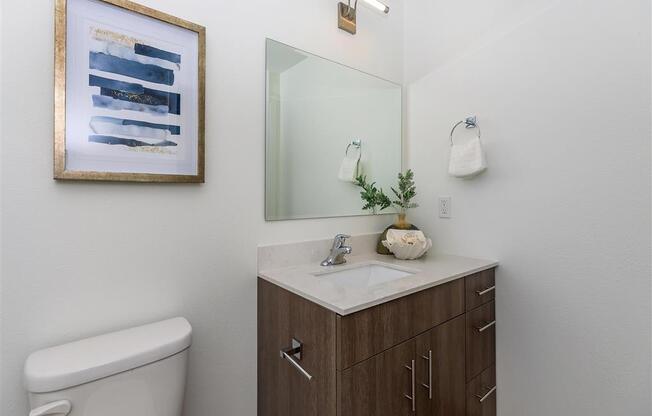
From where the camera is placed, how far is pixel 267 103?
47.9 inches

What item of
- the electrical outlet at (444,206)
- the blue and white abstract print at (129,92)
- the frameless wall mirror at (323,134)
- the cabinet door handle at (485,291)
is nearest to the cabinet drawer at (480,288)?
the cabinet door handle at (485,291)

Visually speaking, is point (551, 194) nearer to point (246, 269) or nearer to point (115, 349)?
point (246, 269)

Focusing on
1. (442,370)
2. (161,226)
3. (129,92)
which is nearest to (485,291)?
(442,370)

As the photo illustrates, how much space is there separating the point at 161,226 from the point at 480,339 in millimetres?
1350

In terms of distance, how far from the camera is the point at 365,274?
1372 millimetres

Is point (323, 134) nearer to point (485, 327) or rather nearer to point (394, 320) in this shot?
point (394, 320)

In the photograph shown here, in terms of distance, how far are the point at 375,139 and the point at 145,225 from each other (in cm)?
118

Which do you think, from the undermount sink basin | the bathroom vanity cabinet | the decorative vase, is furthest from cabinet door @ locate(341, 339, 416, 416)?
the decorative vase

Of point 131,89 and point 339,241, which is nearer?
point 131,89

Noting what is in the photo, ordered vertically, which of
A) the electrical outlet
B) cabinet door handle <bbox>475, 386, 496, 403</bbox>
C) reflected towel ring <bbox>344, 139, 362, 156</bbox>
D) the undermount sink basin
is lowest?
cabinet door handle <bbox>475, 386, 496, 403</bbox>

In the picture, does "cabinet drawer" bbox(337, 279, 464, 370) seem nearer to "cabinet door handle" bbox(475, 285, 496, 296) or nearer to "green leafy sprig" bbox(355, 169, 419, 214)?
"cabinet door handle" bbox(475, 285, 496, 296)

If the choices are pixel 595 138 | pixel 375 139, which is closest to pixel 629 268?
pixel 595 138

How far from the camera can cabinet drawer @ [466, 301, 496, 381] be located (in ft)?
3.94

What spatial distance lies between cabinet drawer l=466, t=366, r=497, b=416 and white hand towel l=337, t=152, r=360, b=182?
105cm
